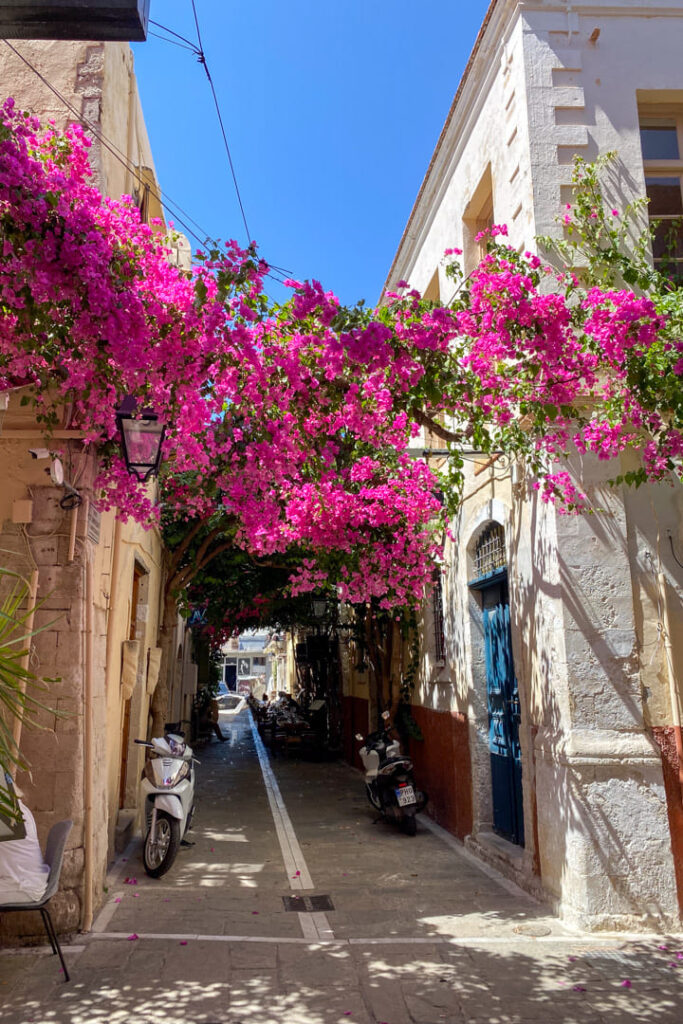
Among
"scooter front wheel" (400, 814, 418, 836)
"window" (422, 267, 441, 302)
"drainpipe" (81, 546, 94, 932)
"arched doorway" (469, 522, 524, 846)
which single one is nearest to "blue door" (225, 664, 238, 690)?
"window" (422, 267, 441, 302)

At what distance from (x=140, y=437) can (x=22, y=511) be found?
3.60ft

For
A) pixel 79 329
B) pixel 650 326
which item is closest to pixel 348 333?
pixel 79 329

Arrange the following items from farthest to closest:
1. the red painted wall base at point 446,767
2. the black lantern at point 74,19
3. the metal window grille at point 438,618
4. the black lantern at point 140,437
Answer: the metal window grille at point 438,618
the red painted wall base at point 446,767
the black lantern at point 140,437
the black lantern at point 74,19

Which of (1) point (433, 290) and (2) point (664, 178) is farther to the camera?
(1) point (433, 290)

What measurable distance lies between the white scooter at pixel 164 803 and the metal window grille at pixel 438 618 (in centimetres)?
396

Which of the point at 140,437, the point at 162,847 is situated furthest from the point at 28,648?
the point at 162,847

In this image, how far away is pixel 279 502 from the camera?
9.08 metres

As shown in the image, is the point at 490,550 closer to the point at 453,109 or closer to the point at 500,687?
the point at 500,687

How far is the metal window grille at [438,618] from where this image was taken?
1053 centimetres

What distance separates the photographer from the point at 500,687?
8133 mm

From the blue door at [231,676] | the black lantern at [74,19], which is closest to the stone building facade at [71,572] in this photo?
the black lantern at [74,19]

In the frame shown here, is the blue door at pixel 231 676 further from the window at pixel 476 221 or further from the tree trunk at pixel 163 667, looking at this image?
the window at pixel 476 221

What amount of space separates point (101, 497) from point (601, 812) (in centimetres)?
445

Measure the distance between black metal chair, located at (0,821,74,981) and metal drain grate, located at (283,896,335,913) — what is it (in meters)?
2.11
